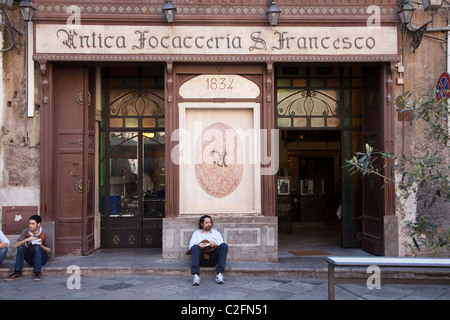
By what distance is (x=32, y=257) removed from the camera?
25.2 feet

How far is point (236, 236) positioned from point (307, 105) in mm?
3365

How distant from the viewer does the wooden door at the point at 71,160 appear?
8.80 metres

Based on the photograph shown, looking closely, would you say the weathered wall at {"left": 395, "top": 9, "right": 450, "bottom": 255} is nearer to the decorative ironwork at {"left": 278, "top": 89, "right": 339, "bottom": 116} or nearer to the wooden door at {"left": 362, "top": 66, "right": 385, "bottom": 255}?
the wooden door at {"left": 362, "top": 66, "right": 385, "bottom": 255}

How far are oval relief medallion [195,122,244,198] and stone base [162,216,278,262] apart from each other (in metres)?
0.67

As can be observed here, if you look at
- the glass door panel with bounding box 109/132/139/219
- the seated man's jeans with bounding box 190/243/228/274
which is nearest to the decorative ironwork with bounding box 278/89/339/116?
the glass door panel with bounding box 109/132/139/219

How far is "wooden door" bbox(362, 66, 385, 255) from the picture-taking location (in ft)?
28.4

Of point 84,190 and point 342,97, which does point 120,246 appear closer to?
point 84,190

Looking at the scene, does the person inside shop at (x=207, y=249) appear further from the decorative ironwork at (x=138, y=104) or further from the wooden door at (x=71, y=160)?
the decorative ironwork at (x=138, y=104)

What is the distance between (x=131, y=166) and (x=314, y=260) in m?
4.47

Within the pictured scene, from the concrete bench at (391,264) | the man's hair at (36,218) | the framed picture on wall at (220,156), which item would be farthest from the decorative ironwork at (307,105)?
the man's hair at (36,218)

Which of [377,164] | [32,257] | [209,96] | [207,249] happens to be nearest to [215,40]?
[209,96]

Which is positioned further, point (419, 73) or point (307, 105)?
point (307, 105)

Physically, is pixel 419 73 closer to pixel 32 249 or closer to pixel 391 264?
pixel 391 264

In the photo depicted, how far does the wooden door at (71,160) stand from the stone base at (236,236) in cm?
186
